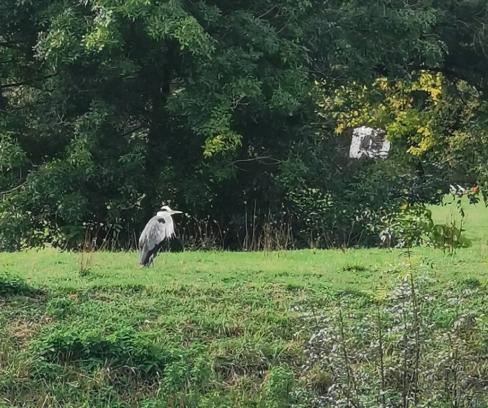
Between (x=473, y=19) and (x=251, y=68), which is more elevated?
(x=473, y=19)

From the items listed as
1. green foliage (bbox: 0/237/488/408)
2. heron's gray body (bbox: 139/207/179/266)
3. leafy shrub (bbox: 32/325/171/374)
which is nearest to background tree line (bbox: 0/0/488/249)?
heron's gray body (bbox: 139/207/179/266)

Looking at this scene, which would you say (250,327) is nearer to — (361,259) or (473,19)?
(361,259)

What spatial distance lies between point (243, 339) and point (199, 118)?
6.78m

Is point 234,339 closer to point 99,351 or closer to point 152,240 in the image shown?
point 99,351

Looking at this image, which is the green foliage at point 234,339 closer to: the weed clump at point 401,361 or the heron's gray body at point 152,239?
the weed clump at point 401,361

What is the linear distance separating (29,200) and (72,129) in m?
1.39

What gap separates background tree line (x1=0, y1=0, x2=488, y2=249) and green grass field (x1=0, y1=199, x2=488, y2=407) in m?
4.60

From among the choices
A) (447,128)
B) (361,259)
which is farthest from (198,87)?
(447,128)

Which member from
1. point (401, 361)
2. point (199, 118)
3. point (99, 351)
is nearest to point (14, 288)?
point (99, 351)

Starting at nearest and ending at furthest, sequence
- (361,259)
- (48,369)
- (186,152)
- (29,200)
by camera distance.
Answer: (48,369) → (361,259) → (29,200) → (186,152)

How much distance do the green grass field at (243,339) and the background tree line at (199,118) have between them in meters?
4.60

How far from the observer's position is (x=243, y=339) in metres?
7.50

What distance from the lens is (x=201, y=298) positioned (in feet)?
27.8

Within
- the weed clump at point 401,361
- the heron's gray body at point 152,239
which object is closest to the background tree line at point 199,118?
the heron's gray body at point 152,239
